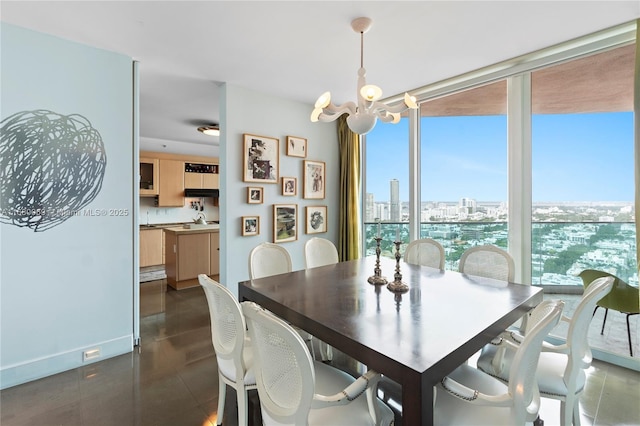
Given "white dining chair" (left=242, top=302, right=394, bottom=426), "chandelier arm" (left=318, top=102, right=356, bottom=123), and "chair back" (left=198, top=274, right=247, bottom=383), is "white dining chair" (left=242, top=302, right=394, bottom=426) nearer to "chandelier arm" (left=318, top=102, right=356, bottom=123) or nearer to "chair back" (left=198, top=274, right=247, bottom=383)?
"chair back" (left=198, top=274, right=247, bottom=383)

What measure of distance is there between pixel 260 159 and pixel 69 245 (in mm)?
2040

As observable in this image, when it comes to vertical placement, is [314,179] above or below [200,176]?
below

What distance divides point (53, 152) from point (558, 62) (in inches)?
175

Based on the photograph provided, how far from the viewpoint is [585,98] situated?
2.73m

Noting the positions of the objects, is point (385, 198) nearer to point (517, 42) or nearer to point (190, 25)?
point (517, 42)

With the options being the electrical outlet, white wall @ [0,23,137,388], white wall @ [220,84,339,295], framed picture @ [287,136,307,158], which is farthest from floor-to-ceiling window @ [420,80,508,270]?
the electrical outlet

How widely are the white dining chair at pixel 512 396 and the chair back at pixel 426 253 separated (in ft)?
5.05

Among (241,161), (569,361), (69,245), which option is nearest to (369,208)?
(241,161)

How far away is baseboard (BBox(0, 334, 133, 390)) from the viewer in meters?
2.21

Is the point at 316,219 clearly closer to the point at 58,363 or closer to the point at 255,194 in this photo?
the point at 255,194

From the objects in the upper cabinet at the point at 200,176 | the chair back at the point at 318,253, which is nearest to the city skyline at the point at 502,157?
the chair back at the point at 318,253

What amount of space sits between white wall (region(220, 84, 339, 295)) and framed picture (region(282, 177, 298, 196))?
7 cm

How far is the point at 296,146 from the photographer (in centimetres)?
403

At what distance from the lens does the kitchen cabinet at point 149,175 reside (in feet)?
20.7
